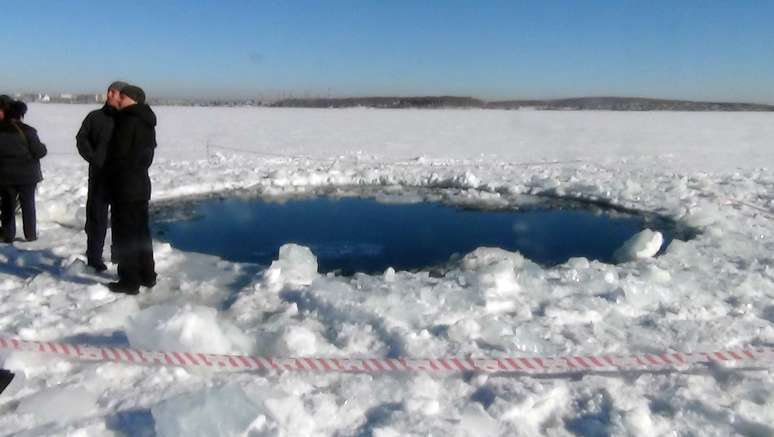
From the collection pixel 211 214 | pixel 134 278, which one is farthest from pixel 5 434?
pixel 211 214

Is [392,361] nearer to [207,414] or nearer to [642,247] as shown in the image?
[207,414]

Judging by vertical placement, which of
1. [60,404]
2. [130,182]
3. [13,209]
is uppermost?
[130,182]

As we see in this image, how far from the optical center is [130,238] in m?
4.55

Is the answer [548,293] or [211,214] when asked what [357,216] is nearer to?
[211,214]

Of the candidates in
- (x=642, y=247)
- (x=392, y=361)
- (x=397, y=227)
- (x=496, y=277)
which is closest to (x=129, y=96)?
(x=392, y=361)

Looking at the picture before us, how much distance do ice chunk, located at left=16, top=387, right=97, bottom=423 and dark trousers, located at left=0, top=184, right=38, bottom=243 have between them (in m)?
3.43

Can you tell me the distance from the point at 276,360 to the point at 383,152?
1482 cm

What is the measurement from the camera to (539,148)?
67.2ft

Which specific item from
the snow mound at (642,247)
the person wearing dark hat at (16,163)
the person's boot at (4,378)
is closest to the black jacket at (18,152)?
the person wearing dark hat at (16,163)

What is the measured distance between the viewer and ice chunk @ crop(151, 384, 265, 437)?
274 centimetres

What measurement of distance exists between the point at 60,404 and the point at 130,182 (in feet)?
5.96

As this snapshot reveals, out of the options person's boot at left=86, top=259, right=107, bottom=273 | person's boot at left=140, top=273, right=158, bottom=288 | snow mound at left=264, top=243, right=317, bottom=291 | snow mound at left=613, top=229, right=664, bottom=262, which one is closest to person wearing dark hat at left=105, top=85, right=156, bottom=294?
person's boot at left=140, top=273, right=158, bottom=288

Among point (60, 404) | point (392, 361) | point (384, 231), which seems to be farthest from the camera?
point (384, 231)

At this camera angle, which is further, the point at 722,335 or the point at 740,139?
the point at 740,139
